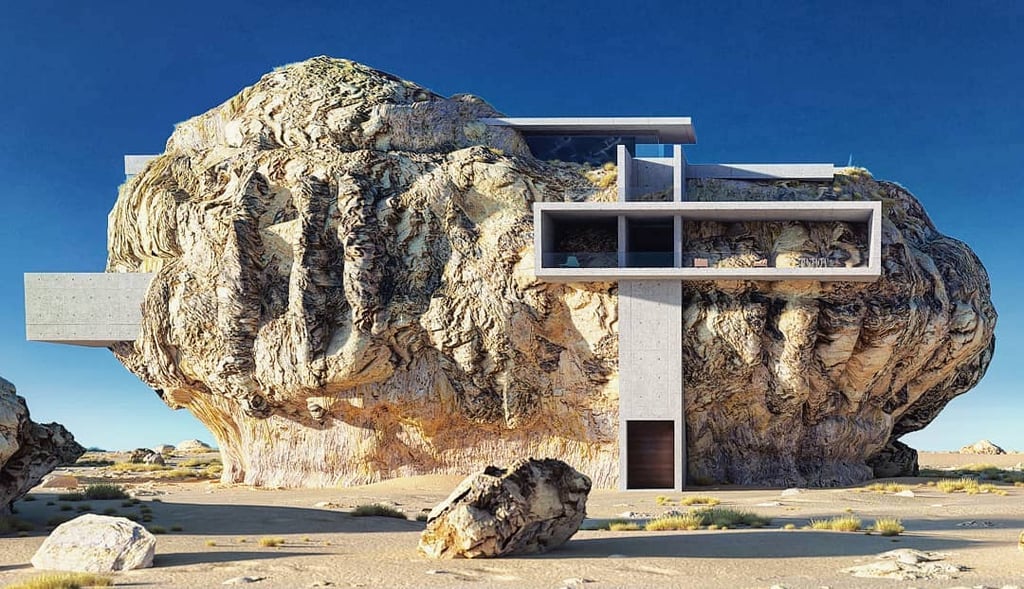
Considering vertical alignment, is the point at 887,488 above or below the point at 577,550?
below

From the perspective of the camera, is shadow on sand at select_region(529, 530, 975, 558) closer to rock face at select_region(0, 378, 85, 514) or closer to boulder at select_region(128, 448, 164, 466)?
rock face at select_region(0, 378, 85, 514)

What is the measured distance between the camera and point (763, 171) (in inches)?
1432

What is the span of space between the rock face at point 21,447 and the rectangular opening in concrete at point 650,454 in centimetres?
1861

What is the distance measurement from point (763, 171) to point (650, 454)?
1166 centimetres

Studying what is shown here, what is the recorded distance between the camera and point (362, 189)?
111ft

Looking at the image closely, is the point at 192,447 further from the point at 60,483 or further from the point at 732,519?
the point at 732,519

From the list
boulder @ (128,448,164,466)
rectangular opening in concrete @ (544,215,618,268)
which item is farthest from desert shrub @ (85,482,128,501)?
boulder @ (128,448,164,466)

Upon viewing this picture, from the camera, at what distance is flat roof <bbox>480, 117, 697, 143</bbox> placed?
1480 inches

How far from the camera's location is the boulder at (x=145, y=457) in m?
54.1

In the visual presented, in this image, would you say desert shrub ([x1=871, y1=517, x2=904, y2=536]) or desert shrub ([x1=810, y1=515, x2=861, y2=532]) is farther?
desert shrub ([x1=810, y1=515, x2=861, y2=532])

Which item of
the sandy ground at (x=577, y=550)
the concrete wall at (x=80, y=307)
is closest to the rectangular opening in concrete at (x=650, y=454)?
the sandy ground at (x=577, y=550)

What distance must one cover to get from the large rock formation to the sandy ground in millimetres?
6620

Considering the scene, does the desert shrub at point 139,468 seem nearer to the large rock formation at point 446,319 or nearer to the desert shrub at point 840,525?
the large rock formation at point 446,319

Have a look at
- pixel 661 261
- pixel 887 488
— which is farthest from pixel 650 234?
pixel 887 488
